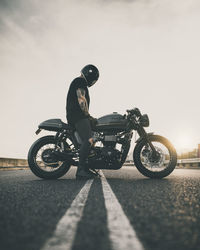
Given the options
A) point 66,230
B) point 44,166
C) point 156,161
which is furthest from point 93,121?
A: point 66,230

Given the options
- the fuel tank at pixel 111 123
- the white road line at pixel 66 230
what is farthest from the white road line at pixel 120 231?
the fuel tank at pixel 111 123

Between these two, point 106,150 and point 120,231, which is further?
point 106,150

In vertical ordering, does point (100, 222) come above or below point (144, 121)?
below

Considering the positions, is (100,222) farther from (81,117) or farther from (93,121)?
(93,121)

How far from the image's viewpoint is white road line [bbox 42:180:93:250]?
3.98ft

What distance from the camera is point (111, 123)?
488 centimetres

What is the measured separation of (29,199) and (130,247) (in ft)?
5.37

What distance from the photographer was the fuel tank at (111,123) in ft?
16.0

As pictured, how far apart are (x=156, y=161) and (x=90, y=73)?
7.97 feet

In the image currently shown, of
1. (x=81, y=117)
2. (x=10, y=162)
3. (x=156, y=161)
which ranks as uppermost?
(x=81, y=117)

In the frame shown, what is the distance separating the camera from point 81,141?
4.83 m

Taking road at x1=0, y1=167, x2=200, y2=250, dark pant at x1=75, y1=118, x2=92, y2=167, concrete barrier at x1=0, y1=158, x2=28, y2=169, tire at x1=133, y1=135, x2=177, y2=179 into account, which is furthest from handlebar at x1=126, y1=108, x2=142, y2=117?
concrete barrier at x1=0, y1=158, x2=28, y2=169

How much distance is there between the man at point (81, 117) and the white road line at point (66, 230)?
2.35 meters

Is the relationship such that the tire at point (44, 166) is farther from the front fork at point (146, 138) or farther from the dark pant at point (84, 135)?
the front fork at point (146, 138)
